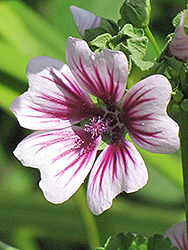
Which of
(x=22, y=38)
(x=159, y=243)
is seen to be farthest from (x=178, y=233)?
(x=22, y=38)

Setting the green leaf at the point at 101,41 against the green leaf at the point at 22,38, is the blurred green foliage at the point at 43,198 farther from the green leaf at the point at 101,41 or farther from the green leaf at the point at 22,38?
the green leaf at the point at 101,41

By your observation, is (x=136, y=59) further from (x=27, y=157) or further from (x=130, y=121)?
(x=27, y=157)

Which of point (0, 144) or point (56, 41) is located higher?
point (56, 41)

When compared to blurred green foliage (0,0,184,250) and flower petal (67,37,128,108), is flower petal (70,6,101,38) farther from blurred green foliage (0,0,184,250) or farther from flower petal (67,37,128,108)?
blurred green foliage (0,0,184,250)

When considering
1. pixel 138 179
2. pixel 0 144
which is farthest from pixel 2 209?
pixel 138 179

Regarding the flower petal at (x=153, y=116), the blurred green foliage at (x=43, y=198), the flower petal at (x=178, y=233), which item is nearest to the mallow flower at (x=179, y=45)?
the flower petal at (x=153, y=116)

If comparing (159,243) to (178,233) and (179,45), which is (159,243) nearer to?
(178,233)
